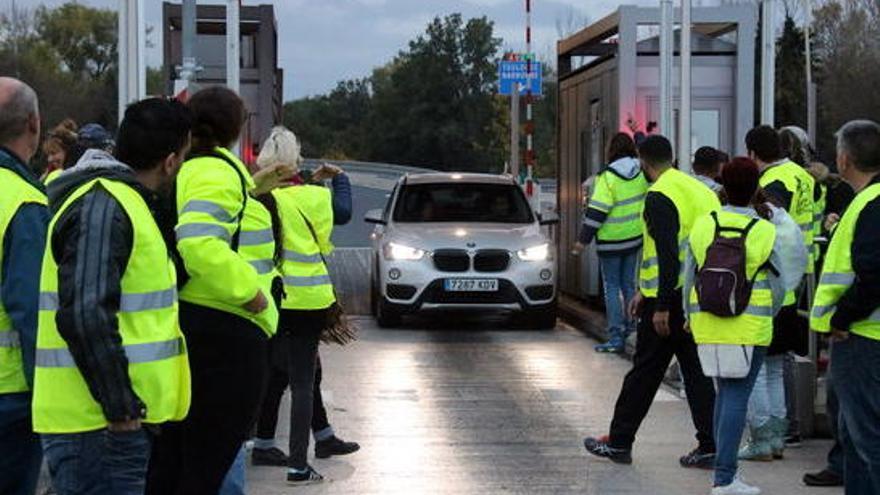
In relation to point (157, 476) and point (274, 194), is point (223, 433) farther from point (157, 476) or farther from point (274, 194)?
point (274, 194)

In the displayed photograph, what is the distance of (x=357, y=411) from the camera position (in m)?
9.87

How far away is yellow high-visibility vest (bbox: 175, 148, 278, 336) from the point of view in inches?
196

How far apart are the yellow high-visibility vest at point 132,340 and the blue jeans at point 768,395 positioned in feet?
14.9

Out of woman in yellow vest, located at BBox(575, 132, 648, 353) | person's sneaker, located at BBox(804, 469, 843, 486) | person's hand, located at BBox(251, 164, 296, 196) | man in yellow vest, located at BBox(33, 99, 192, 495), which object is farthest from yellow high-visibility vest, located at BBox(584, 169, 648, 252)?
man in yellow vest, located at BBox(33, 99, 192, 495)

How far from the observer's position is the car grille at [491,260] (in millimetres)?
14695

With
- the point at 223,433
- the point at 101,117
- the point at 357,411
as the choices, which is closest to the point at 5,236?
the point at 223,433

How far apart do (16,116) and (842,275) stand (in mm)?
3359

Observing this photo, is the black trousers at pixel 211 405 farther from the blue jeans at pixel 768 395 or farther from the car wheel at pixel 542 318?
the car wheel at pixel 542 318

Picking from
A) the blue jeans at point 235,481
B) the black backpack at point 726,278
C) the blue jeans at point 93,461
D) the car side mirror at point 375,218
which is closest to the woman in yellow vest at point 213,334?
the blue jeans at point 235,481

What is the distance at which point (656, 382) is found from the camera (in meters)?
7.95

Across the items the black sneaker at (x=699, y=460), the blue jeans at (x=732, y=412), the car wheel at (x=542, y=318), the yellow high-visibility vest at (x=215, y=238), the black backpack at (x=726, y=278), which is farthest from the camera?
the car wheel at (x=542, y=318)

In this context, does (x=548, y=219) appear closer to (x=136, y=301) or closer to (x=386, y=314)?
(x=386, y=314)

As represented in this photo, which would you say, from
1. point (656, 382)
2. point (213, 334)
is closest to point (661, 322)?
point (656, 382)

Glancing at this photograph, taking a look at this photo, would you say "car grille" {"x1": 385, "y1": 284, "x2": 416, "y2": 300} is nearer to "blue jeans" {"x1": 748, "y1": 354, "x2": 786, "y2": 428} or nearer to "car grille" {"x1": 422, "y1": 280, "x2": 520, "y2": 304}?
"car grille" {"x1": 422, "y1": 280, "x2": 520, "y2": 304}
